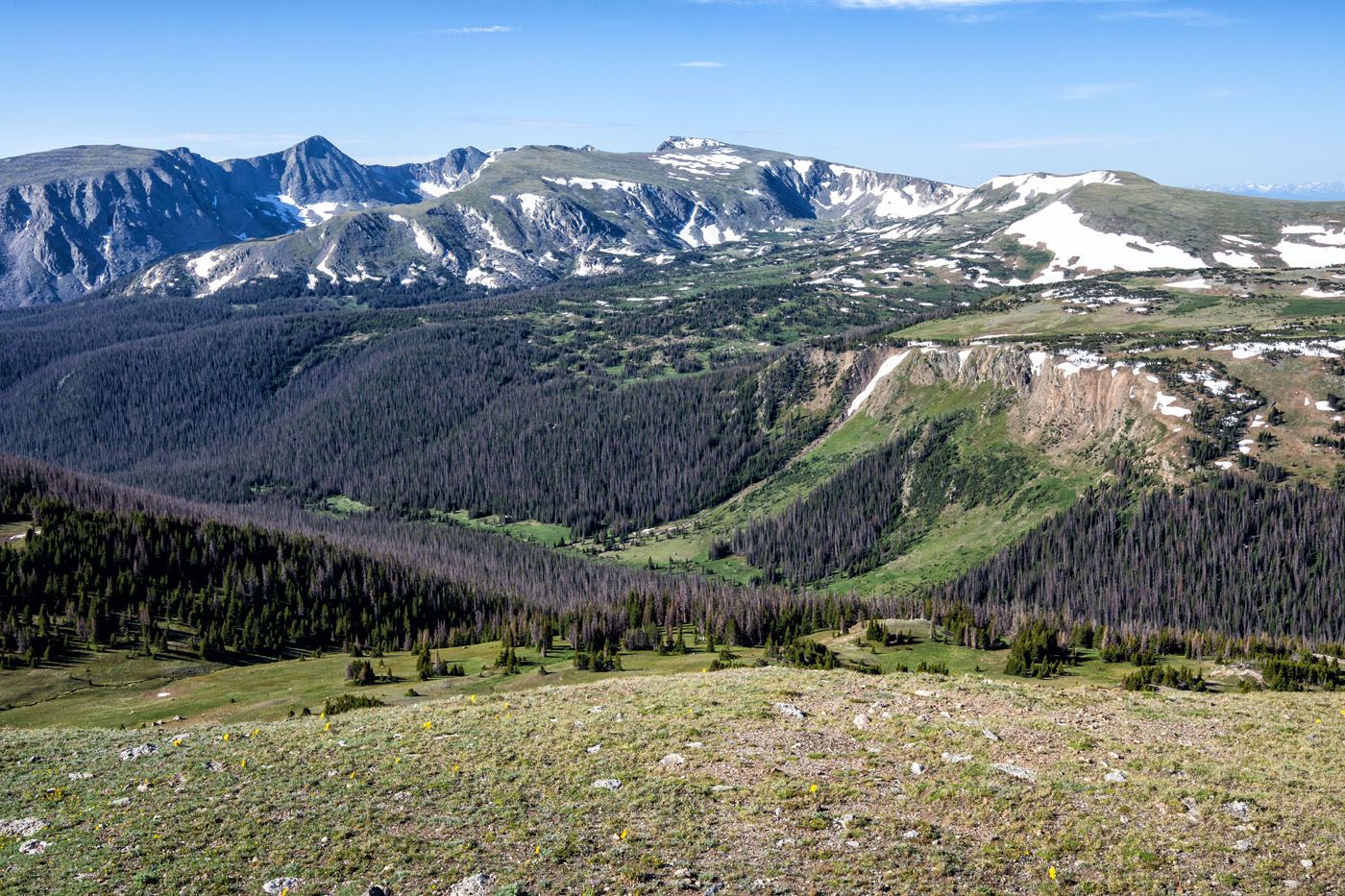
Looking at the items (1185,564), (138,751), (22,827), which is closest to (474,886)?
(22,827)

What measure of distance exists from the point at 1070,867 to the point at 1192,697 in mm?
31980

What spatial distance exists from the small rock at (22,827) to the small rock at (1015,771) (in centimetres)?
3789

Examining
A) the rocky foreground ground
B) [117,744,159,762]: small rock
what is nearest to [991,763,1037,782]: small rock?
the rocky foreground ground

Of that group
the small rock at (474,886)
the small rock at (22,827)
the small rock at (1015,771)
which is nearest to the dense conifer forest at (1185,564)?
the small rock at (1015,771)

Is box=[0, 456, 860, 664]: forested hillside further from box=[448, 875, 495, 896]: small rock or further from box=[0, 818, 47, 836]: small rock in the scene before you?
box=[448, 875, 495, 896]: small rock

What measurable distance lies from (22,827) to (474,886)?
19474 mm

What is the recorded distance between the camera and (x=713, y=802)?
120 feet

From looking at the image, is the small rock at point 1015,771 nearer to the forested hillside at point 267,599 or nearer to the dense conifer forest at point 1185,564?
the forested hillside at point 267,599

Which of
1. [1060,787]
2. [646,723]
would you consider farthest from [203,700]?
[1060,787]

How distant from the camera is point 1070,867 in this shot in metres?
30.7

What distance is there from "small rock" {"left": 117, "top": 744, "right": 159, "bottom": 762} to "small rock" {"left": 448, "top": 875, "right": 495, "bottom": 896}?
24301 millimetres

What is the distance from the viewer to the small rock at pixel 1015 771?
125 feet

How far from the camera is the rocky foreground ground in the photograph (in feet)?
101

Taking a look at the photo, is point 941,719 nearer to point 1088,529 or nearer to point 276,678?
point 276,678
